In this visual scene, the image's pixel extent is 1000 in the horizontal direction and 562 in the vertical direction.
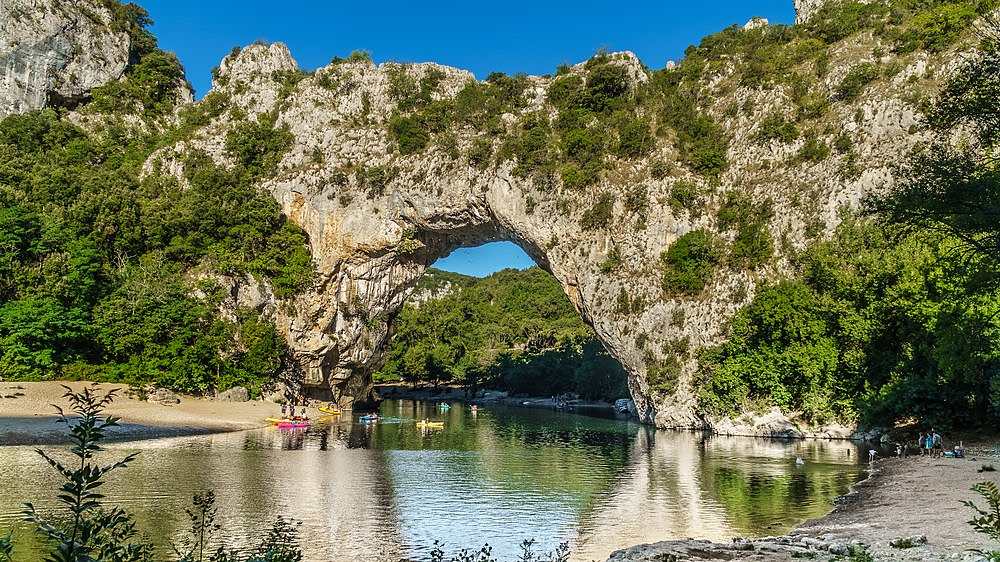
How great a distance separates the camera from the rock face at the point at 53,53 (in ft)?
203

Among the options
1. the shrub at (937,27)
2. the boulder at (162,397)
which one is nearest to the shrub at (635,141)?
the shrub at (937,27)

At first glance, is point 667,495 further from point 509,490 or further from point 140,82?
point 140,82

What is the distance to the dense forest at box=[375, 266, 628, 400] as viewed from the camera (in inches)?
3344

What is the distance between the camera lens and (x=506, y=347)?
10031cm

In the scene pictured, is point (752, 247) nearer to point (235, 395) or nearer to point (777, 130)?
point (777, 130)

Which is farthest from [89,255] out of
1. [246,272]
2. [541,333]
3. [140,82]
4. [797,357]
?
[541,333]

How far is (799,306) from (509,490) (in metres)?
28.7

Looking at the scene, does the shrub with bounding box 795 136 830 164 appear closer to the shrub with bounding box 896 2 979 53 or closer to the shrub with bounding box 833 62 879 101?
the shrub with bounding box 833 62 879 101

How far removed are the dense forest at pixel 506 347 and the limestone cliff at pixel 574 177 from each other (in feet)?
94.9

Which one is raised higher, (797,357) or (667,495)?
(797,357)

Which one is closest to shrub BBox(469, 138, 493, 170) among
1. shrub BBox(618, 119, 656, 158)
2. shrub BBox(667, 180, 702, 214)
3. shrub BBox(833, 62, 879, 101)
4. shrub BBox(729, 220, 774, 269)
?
shrub BBox(618, 119, 656, 158)

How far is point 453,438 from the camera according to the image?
1630 inches

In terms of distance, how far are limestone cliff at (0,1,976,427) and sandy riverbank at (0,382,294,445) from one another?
9.44 m

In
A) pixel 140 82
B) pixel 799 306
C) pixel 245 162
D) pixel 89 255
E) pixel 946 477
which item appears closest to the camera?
pixel 946 477
